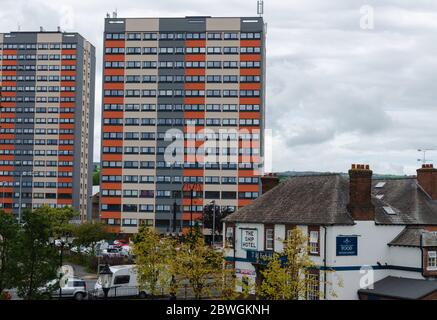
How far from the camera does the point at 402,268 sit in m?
41.8

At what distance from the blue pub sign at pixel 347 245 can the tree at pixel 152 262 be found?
11.8 metres

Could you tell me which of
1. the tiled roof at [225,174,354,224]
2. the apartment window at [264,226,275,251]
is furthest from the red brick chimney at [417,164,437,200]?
the apartment window at [264,226,275,251]

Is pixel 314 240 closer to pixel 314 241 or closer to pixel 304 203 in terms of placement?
pixel 314 241

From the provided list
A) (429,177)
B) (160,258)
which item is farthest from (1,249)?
(429,177)

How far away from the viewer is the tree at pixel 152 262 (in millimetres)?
41688

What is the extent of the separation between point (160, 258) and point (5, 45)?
128848 millimetres

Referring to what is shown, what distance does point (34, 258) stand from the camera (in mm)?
30578

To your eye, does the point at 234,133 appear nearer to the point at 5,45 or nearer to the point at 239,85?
the point at 239,85

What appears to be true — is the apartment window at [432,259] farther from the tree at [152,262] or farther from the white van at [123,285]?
the white van at [123,285]

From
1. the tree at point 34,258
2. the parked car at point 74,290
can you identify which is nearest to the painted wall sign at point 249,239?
the parked car at point 74,290

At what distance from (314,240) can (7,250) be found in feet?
68.0

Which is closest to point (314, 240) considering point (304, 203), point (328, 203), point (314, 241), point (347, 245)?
point (314, 241)

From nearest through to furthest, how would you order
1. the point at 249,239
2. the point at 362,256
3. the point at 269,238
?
1. the point at 362,256
2. the point at 269,238
3. the point at 249,239

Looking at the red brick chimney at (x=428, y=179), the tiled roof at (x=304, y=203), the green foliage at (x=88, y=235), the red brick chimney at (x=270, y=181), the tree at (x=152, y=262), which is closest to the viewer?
the tree at (x=152, y=262)
